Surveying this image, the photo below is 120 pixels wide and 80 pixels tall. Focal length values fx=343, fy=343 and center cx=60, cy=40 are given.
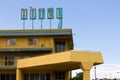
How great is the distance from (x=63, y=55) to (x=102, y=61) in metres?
4.26

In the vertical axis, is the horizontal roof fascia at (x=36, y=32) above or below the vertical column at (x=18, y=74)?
above

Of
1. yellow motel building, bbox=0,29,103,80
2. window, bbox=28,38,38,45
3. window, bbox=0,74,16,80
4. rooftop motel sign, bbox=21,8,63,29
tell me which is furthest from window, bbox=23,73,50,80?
rooftop motel sign, bbox=21,8,63,29

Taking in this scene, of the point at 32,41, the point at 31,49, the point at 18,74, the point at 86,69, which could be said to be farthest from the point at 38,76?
the point at 86,69

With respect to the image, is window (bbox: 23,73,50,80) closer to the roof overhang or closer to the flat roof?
Result: the flat roof

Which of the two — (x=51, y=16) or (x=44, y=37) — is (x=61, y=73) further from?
(x=51, y=16)

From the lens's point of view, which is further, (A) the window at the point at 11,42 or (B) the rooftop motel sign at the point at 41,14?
(B) the rooftop motel sign at the point at 41,14

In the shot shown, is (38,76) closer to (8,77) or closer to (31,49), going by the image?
(31,49)

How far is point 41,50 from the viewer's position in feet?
156

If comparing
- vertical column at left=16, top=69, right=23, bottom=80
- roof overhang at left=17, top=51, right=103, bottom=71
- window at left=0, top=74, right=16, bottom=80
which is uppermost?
roof overhang at left=17, top=51, right=103, bottom=71

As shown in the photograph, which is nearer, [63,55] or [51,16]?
[63,55]

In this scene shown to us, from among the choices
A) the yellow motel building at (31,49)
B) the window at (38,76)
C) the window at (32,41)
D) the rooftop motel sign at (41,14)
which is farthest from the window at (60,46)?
the rooftop motel sign at (41,14)

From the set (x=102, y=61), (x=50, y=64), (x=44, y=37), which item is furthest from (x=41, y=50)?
(x=102, y=61)

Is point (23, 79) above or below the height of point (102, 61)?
below

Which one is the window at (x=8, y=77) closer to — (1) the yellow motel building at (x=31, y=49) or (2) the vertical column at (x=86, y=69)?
(1) the yellow motel building at (x=31, y=49)
